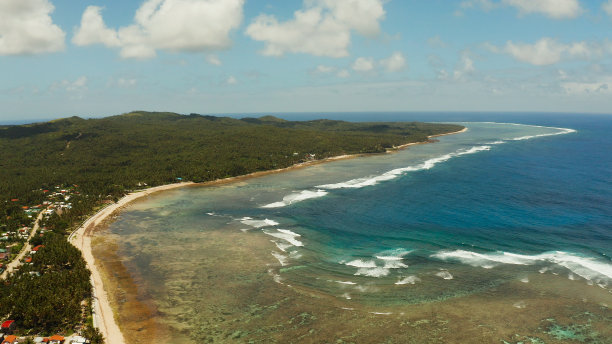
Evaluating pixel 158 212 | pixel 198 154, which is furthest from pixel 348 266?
pixel 198 154

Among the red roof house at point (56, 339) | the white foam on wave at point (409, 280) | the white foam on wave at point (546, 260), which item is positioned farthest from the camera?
the white foam on wave at point (546, 260)

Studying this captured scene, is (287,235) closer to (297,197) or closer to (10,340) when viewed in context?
(297,197)

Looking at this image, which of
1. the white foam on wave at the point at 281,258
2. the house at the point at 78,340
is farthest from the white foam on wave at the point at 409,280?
the house at the point at 78,340

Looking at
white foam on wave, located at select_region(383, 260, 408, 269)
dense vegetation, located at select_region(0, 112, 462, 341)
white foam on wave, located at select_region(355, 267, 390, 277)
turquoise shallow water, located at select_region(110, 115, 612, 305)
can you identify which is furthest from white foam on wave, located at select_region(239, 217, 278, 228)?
dense vegetation, located at select_region(0, 112, 462, 341)

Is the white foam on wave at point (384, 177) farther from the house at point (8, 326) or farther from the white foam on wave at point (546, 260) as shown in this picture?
the house at point (8, 326)

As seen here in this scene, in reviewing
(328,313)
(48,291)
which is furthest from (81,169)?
(328,313)

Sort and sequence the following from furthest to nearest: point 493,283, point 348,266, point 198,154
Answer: point 198,154, point 348,266, point 493,283

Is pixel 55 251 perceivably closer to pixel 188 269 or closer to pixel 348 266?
pixel 188 269
